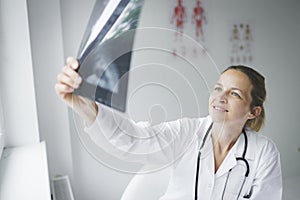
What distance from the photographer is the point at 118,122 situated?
76cm

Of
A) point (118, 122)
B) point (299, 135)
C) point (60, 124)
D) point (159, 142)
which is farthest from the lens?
point (299, 135)

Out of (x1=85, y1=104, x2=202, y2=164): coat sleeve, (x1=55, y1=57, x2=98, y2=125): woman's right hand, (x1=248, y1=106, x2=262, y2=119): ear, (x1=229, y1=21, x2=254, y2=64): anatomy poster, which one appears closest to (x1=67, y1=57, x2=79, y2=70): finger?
(x1=55, y1=57, x2=98, y2=125): woman's right hand

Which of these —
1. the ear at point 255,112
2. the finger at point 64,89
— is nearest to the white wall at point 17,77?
the finger at point 64,89

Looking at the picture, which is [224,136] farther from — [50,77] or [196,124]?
[50,77]

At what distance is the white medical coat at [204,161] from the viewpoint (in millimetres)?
912

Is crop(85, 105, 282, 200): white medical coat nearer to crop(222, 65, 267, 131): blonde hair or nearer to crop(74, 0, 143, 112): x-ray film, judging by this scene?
crop(222, 65, 267, 131): blonde hair

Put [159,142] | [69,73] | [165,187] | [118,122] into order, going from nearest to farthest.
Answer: [69,73], [118,122], [159,142], [165,187]

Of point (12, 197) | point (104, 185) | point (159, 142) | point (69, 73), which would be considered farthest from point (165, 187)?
point (69, 73)

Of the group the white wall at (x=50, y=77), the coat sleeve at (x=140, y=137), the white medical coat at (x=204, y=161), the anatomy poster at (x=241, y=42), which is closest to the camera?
the coat sleeve at (x=140, y=137)

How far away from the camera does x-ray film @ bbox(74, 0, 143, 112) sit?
1.70 feet

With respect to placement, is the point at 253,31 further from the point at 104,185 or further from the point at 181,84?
the point at 104,185

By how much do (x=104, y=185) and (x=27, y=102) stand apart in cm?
43

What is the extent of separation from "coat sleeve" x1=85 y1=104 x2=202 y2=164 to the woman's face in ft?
0.27

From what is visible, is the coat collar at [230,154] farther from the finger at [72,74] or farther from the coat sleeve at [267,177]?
the finger at [72,74]
